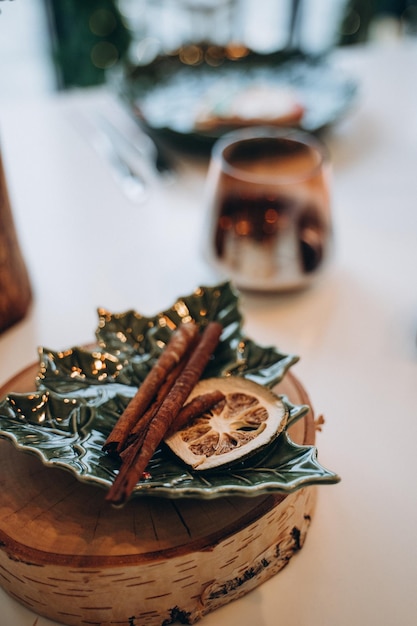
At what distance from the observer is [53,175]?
45.2 inches

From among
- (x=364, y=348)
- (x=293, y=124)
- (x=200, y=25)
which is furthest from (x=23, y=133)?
(x=200, y=25)

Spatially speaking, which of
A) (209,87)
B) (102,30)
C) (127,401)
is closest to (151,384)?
(127,401)

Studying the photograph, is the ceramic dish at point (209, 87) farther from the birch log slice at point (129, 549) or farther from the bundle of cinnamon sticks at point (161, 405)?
the birch log slice at point (129, 549)

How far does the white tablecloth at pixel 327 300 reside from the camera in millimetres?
542

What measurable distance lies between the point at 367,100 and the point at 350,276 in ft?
2.12

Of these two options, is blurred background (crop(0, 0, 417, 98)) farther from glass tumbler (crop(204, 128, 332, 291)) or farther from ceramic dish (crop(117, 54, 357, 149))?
glass tumbler (crop(204, 128, 332, 291))

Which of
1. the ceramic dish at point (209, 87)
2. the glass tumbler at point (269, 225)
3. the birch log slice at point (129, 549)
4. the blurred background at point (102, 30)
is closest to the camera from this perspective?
the birch log slice at point (129, 549)

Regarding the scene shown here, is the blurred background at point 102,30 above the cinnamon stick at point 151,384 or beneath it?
above

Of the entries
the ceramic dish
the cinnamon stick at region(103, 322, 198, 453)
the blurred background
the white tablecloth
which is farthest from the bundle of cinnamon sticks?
the blurred background

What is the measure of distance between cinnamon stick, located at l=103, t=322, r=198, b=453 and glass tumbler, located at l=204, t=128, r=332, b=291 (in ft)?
0.59

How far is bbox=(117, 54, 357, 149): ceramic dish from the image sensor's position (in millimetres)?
1146

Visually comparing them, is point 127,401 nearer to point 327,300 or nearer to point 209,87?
point 327,300

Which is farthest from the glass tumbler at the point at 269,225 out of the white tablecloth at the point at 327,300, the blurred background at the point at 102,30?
the blurred background at the point at 102,30

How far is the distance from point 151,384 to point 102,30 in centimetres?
187
